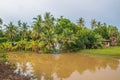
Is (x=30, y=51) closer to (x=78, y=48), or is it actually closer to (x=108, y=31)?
(x=78, y=48)

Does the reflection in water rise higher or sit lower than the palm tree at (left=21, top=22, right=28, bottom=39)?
lower

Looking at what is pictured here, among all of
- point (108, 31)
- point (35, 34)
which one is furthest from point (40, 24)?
point (108, 31)

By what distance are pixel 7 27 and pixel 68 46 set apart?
1492cm

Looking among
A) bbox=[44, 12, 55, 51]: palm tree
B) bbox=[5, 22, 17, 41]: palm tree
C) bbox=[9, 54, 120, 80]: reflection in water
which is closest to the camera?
bbox=[9, 54, 120, 80]: reflection in water

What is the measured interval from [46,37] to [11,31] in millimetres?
11112

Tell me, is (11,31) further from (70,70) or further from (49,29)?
(70,70)

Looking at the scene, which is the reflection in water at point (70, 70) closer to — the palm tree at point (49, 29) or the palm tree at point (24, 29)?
the palm tree at point (49, 29)

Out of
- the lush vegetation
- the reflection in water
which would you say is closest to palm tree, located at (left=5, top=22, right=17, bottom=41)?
the lush vegetation

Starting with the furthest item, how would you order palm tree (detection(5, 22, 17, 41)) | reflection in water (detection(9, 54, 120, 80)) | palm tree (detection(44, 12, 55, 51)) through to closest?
palm tree (detection(5, 22, 17, 41))
palm tree (detection(44, 12, 55, 51))
reflection in water (detection(9, 54, 120, 80))

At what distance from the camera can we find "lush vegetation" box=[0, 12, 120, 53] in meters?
53.6

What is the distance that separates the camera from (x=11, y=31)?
59375 millimetres

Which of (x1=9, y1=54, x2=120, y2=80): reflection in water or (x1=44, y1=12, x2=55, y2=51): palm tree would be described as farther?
(x1=44, y1=12, x2=55, y2=51): palm tree

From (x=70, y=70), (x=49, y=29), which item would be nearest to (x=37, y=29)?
(x=49, y=29)

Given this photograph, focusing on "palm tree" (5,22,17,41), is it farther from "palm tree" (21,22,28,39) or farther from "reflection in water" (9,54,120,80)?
"reflection in water" (9,54,120,80)
